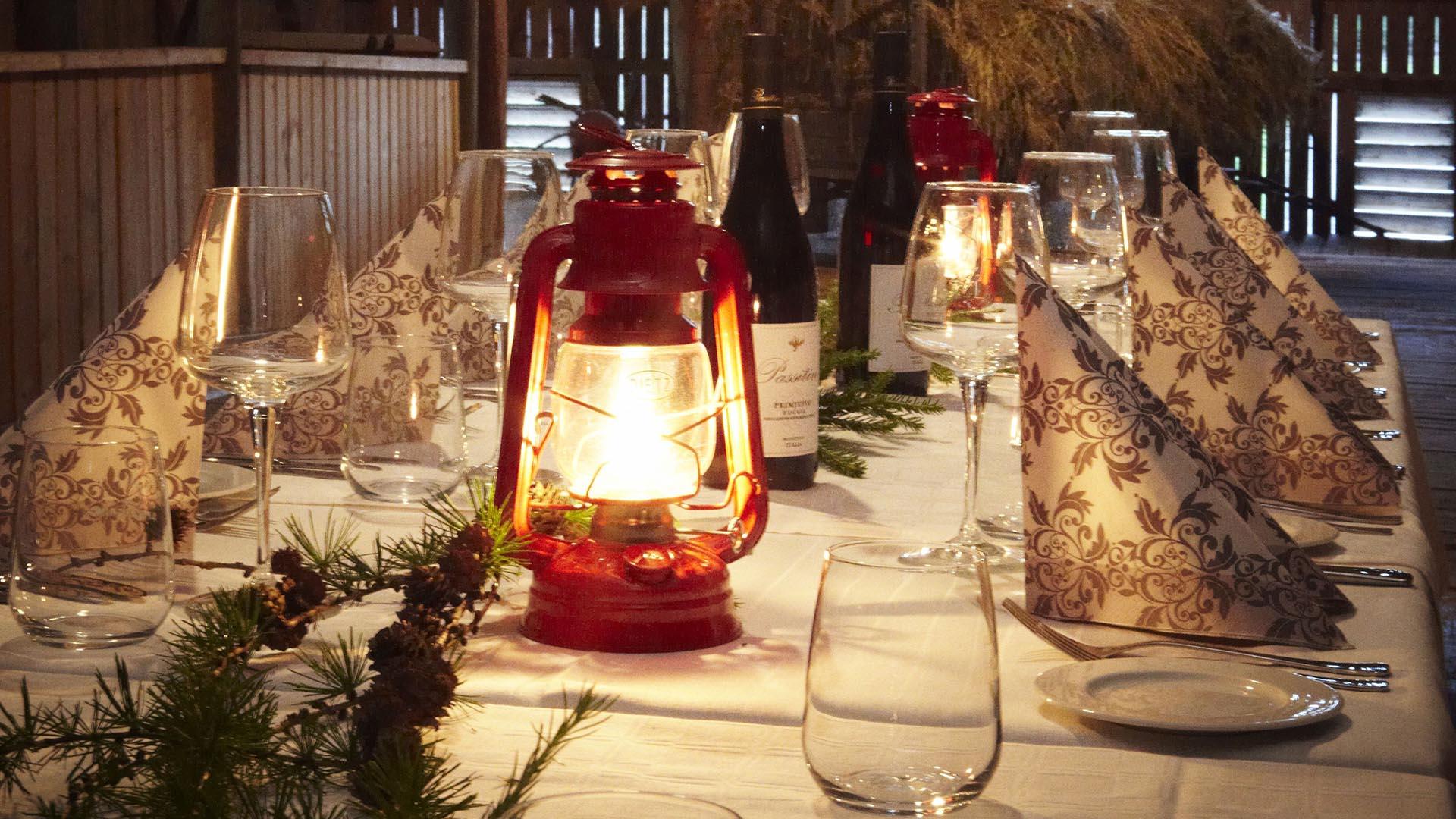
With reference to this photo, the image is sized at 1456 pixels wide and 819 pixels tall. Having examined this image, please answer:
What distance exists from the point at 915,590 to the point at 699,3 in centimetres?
527

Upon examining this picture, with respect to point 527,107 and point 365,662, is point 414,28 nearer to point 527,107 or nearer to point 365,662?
point 527,107

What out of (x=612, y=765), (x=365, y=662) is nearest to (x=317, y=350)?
(x=365, y=662)

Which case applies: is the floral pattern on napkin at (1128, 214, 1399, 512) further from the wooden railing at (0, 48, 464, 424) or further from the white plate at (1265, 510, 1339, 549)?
the wooden railing at (0, 48, 464, 424)

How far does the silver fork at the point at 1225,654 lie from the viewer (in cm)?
91

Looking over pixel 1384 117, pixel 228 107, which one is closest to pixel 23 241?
pixel 228 107

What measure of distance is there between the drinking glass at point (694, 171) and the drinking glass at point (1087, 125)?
0.41 metres

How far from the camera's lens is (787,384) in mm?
1356

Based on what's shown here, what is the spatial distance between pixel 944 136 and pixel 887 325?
23cm

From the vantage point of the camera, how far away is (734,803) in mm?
729

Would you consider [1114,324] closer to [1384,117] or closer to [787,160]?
[787,160]

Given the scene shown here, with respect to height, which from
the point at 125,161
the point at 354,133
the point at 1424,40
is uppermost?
the point at 1424,40

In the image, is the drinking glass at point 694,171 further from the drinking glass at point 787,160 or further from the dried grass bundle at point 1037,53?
the dried grass bundle at point 1037,53

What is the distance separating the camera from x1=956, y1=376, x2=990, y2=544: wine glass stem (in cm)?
116

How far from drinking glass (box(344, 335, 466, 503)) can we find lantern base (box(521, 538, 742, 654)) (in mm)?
304
